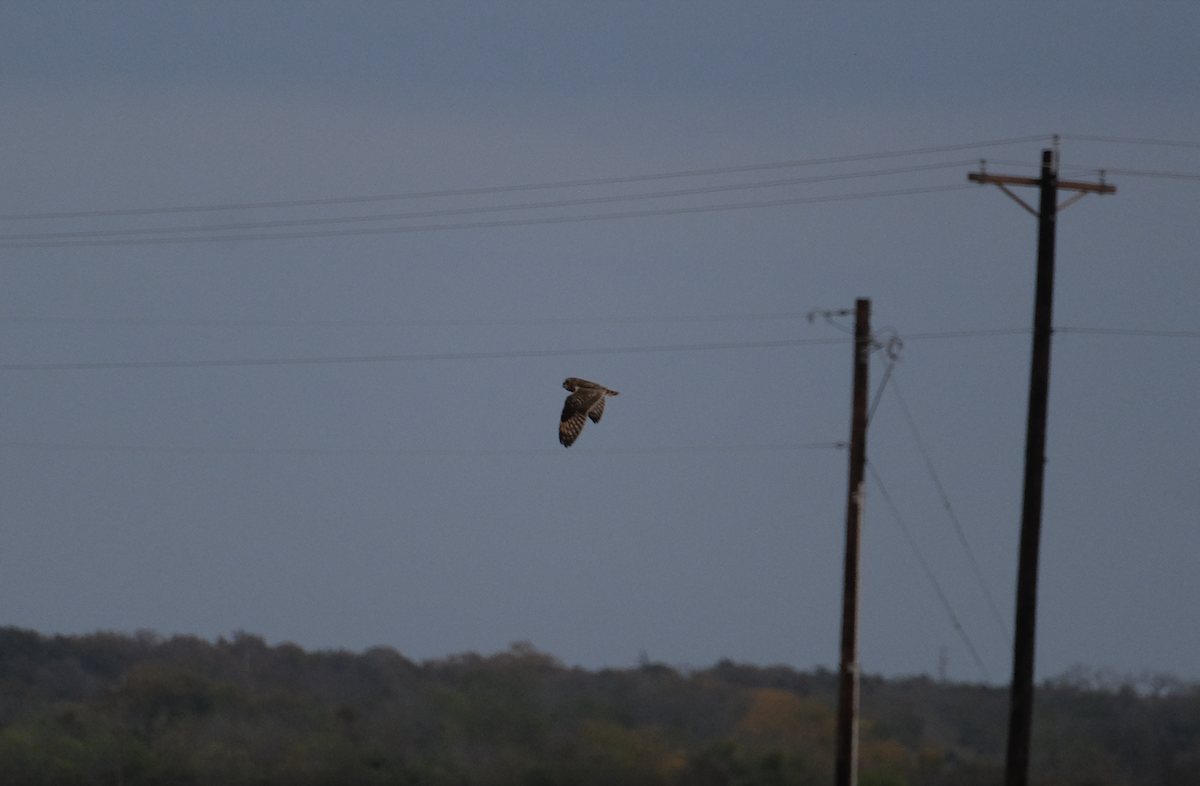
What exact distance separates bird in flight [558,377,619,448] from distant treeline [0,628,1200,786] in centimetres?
1811

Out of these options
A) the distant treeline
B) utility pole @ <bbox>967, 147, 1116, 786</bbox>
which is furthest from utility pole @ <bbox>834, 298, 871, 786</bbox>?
the distant treeline

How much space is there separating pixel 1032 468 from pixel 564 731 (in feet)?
86.7

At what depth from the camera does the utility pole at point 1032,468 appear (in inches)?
911

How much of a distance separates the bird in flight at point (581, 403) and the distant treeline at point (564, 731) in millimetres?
18109

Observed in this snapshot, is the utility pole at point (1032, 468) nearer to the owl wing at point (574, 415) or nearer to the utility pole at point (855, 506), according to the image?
the utility pole at point (855, 506)

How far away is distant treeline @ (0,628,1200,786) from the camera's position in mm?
43156

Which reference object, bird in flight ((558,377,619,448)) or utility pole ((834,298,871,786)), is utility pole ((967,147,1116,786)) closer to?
utility pole ((834,298,871,786))

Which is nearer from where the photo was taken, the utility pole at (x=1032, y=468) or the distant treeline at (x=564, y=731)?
the utility pole at (x=1032, y=468)

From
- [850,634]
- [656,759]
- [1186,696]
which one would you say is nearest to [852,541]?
[850,634]

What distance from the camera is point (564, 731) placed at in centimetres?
4791

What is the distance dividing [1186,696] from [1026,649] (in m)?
24.9

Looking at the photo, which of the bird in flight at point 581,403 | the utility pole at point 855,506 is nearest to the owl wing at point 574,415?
the bird in flight at point 581,403

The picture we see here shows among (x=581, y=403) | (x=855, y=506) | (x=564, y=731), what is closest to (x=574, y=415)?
(x=581, y=403)

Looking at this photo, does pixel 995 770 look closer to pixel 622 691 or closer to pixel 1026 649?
pixel 622 691
